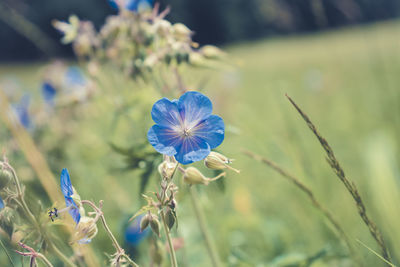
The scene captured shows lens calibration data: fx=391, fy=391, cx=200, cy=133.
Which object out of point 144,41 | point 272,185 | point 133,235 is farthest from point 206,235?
point 272,185

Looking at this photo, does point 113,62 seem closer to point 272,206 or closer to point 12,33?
point 272,206

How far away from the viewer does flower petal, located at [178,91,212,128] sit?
26.9 inches

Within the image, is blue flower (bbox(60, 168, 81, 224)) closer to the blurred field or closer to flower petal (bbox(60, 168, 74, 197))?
flower petal (bbox(60, 168, 74, 197))

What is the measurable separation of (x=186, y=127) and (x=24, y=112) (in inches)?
59.3

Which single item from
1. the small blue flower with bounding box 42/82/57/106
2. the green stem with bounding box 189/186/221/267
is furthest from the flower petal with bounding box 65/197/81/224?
the small blue flower with bounding box 42/82/57/106

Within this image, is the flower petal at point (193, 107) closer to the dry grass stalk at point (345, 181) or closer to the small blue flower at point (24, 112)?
the dry grass stalk at point (345, 181)

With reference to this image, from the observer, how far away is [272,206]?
2.09 metres

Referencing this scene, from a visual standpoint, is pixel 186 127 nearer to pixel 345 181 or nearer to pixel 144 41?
pixel 345 181

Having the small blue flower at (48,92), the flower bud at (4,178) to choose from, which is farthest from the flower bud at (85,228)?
the small blue flower at (48,92)

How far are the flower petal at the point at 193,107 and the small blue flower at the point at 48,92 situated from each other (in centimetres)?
138

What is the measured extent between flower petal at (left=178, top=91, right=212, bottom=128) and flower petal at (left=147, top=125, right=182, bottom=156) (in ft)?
0.12

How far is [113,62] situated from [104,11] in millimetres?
16667

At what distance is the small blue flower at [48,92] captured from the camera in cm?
189

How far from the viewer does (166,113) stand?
2.31 feet
